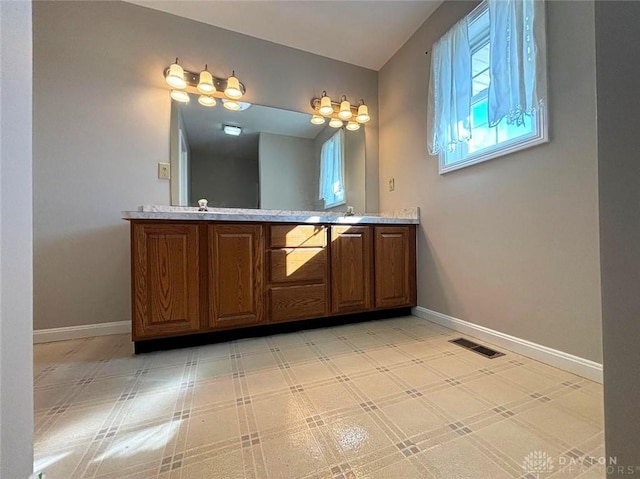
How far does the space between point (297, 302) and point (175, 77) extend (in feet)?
6.06

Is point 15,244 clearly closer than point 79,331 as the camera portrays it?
Yes

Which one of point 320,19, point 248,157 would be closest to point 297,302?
point 248,157

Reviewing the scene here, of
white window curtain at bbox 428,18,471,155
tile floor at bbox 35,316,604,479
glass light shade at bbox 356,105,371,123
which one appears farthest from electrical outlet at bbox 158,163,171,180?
white window curtain at bbox 428,18,471,155

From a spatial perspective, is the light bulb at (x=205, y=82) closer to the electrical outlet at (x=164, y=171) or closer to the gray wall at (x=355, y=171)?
the electrical outlet at (x=164, y=171)

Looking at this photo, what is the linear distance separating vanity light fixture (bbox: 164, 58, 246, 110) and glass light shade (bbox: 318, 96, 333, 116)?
26.9 inches

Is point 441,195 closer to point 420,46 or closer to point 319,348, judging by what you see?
point 420,46

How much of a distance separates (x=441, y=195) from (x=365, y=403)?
1565 millimetres

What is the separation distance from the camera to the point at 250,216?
1.68 metres

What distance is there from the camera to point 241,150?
88.4 inches

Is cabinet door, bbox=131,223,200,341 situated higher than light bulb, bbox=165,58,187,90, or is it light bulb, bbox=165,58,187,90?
light bulb, bbox=165,58,187,90

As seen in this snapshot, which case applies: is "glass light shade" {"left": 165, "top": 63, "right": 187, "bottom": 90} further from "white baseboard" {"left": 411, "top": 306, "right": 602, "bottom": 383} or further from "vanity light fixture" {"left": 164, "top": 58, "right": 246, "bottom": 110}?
"white baseboard" {"left": 411, "top": 306, "right": 602, "bottom": 383}

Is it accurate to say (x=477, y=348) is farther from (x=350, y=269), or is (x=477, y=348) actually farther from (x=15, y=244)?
(x=15, y=244)

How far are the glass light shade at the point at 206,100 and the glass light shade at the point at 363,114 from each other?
1.31 metres

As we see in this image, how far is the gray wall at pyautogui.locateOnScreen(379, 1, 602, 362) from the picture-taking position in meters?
1.20
